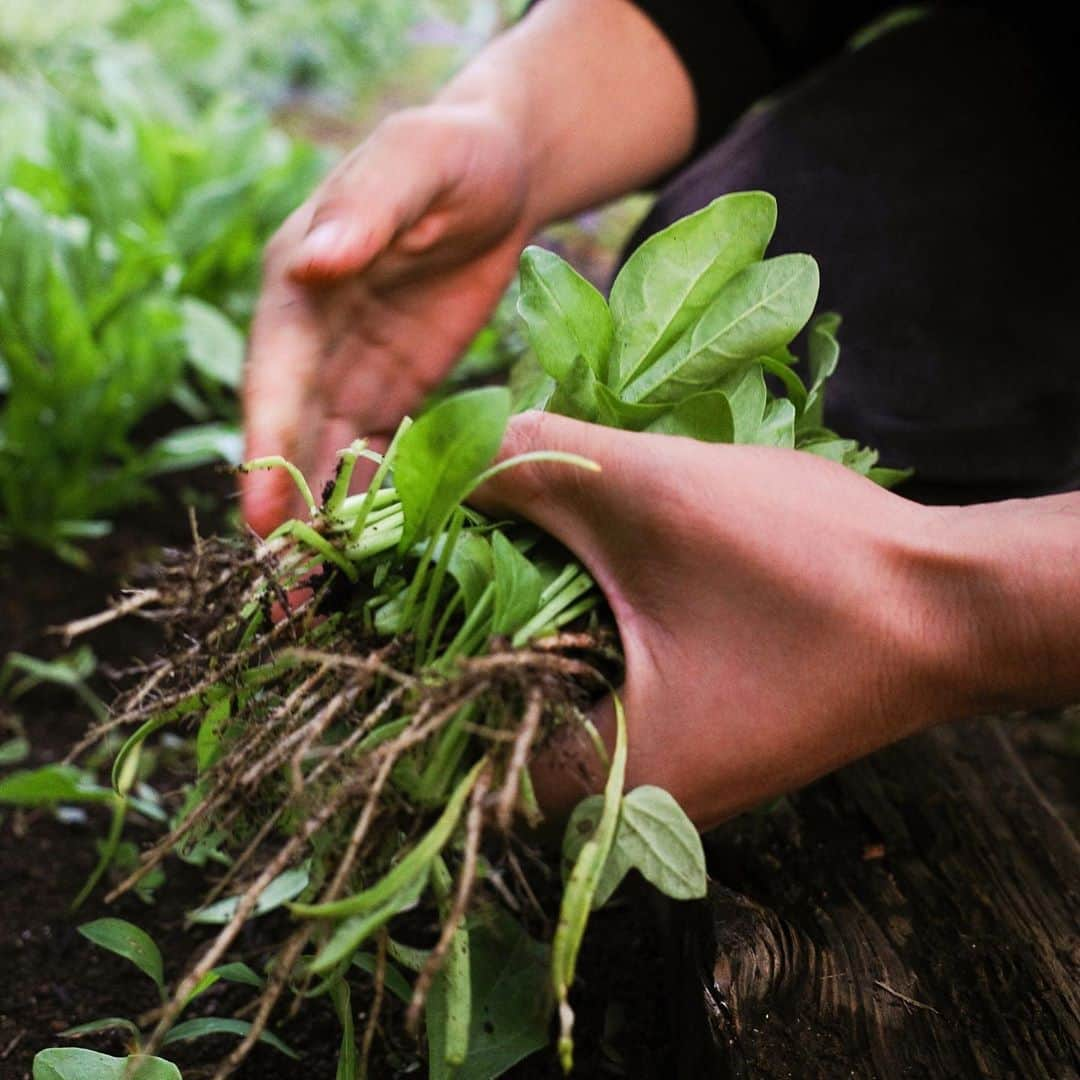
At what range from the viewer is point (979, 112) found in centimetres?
135

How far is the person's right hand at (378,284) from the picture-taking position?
954 mm

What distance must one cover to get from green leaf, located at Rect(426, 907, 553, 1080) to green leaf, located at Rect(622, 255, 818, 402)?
382mm

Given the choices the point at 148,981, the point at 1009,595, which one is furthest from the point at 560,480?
the point at 148,981

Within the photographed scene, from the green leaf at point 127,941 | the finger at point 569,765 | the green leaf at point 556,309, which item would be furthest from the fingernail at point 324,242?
the green leaf at point 127,941

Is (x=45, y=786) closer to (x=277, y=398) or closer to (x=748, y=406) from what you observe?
(x=277, y=398)

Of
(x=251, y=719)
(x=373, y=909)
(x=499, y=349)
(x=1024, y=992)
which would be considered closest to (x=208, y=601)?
(x=251, y=719)

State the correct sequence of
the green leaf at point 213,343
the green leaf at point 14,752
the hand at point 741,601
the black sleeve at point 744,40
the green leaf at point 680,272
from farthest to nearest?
the green leaf at point 213,343, the black sleeve at point 744,40, the green leaf at point 14,752, the green leaf at point 680,272, the hand at point 741,601

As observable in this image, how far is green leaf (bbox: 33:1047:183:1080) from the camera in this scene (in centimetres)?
75

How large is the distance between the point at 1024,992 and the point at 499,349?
1.57m

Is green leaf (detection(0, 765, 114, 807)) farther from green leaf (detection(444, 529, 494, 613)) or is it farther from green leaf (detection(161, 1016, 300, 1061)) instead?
green leaf (detection(444, 529, 494, 613))

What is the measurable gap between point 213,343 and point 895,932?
1194 mm

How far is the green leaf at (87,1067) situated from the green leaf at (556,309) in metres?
0.51

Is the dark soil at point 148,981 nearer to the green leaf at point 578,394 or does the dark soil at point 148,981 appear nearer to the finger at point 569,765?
the finger at point 569,765

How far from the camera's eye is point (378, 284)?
113 cm
